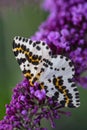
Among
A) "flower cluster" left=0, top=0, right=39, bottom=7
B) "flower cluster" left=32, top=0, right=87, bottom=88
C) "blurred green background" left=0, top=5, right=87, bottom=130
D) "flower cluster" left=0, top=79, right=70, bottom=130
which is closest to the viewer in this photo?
"flower cluster" left=0, top=79, right=70, bottom=130

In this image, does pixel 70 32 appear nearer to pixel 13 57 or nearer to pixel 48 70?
pixel 48 70

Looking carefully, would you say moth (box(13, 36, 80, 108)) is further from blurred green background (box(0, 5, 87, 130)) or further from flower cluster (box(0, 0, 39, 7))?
blurred green background (box(0, 5, 87, 130))

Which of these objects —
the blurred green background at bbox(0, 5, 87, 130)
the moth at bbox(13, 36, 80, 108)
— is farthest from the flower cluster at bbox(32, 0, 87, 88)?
the blurred green background at bbox(0, 5, 87, 130)

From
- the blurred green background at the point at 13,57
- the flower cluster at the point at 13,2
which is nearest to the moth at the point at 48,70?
the flower cluster at the point at 13,2

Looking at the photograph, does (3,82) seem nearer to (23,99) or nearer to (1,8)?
(1,8)

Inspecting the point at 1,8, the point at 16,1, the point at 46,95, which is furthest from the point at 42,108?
the point at 1,8
